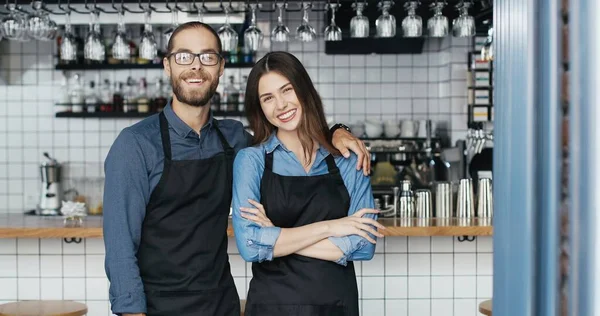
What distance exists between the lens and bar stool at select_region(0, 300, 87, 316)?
11.2 feet

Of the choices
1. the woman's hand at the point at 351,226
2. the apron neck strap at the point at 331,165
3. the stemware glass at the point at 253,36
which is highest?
the stemware glass at the point at 253,36

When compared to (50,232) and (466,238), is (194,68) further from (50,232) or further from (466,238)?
(466,238)

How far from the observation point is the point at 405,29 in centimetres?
445

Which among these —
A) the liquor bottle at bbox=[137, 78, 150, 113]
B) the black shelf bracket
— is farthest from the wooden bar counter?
the liquor bottle at bbox=[137, 78, 150, 113]

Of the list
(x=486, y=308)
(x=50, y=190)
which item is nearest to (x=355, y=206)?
(x=486, y=308)

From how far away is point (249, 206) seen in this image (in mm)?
2393

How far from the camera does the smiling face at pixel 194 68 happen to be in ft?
8.01

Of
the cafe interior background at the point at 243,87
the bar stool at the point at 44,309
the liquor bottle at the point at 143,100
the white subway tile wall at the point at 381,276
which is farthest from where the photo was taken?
the liquor bottle at the point at 143,100

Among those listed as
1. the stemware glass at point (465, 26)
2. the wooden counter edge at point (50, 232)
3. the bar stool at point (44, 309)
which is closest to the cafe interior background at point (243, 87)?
the stemware glass at point (465, 26)

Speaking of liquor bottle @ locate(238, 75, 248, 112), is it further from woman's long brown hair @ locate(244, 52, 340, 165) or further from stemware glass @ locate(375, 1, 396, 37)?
woman's long brown hair @ locate(244, 52, 340, 165)

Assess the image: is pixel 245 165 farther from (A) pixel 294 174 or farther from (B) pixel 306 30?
(B) pixel 306 30

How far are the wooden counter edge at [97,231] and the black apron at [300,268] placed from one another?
136cm

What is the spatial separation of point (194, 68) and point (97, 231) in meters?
1.65

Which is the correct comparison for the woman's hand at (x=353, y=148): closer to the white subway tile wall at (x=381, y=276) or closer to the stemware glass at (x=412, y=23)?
the white subway tile wall at (x=381, y=276)
